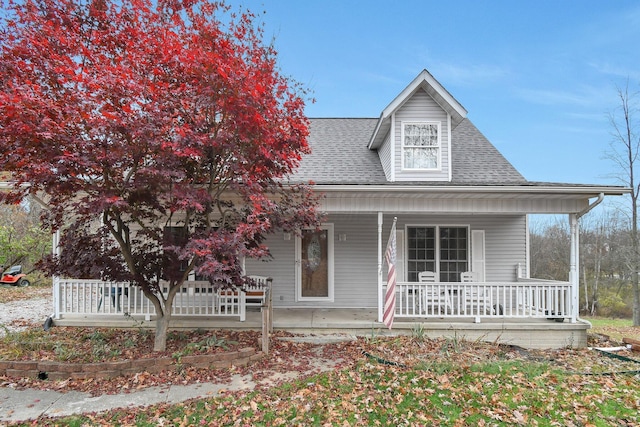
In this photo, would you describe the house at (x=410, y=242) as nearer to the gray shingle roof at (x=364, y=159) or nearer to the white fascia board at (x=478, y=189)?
the gray shingle roof at (x=364, y=159)

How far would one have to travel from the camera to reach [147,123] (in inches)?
215

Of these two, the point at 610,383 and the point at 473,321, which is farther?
the point at 473,321

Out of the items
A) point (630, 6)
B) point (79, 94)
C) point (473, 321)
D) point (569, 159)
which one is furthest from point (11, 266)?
point (569, 159)

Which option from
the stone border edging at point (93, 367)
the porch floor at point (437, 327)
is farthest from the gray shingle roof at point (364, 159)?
the stone border edging at point (93, 367)

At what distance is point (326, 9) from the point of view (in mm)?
13633

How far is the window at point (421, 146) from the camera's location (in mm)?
9961

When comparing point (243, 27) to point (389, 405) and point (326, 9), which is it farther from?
point (326, 9)

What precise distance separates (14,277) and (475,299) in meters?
19.2

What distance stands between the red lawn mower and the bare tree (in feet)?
86.1

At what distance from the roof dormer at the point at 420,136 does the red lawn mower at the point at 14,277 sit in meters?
17.5

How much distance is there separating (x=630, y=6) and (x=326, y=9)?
10.4m

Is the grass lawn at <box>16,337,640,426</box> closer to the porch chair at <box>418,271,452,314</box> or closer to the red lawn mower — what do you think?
the porch chair at <box>418,271,452,314</box>

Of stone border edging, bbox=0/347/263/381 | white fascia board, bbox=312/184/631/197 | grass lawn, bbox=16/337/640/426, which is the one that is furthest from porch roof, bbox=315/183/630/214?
stone border edging, bbox=0/347/263/381

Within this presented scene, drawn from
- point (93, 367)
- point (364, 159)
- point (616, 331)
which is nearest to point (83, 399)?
point (93, 367)
